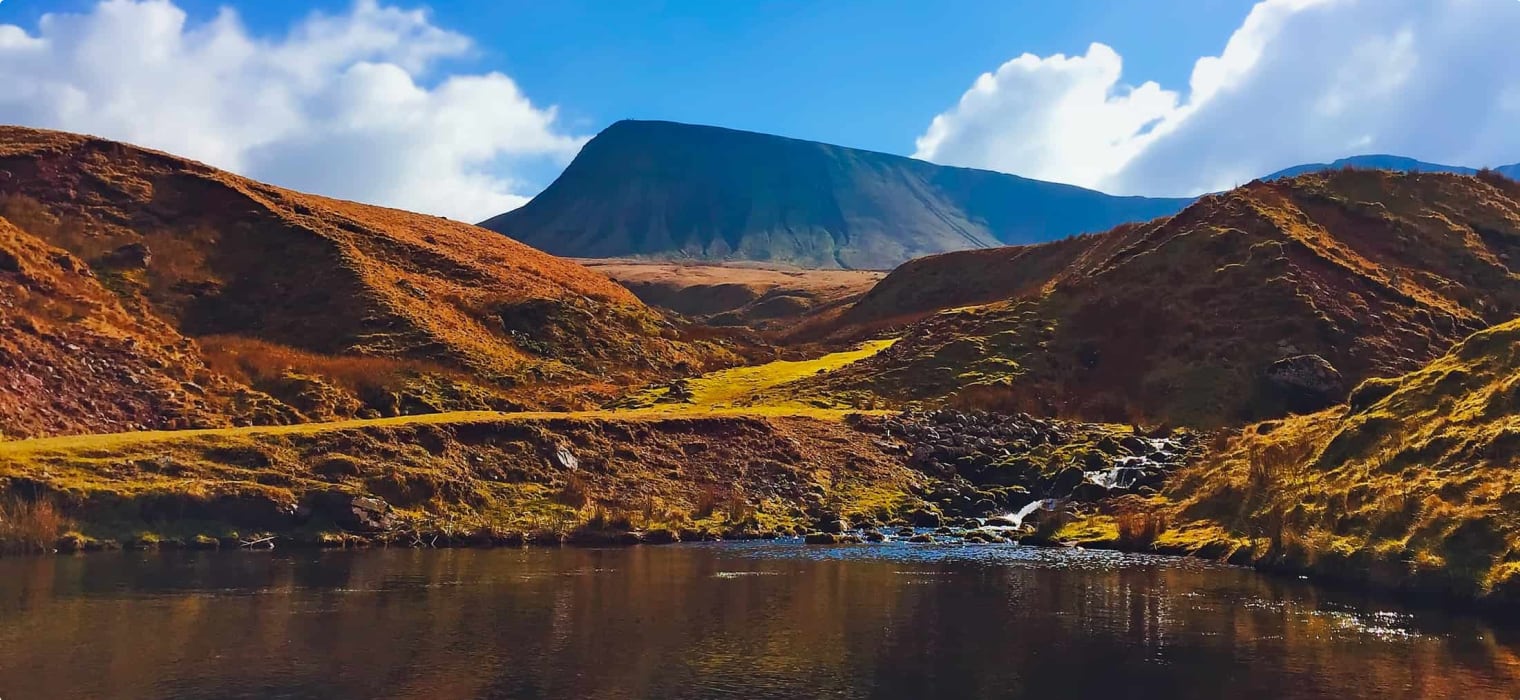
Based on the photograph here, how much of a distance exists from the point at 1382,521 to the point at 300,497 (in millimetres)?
45852

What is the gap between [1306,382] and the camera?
7694 cm

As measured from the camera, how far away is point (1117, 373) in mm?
87062

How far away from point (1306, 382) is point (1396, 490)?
39510 mm

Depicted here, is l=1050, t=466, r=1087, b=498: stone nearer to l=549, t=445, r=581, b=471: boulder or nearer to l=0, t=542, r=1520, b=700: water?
l=0, t=542, r=1520, b=700: water

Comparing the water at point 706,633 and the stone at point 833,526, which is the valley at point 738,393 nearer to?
the stone at point 833,526

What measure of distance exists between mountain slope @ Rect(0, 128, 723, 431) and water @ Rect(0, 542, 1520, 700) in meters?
36.7

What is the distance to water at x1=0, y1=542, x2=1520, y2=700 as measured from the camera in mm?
24844

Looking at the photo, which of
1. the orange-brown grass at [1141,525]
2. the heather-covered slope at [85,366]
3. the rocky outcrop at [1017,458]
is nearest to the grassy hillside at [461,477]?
the rocky outcrop at [1017,458]

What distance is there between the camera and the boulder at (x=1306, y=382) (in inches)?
2987

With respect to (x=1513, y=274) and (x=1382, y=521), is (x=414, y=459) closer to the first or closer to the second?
(x=1382, y=521)

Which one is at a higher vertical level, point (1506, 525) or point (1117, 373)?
point (1117, 373)

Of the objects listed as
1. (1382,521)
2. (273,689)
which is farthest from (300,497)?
(1382,521)

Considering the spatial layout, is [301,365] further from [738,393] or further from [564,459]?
[738,393]

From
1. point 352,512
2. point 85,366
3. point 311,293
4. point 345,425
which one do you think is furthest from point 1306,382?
point 85,366
